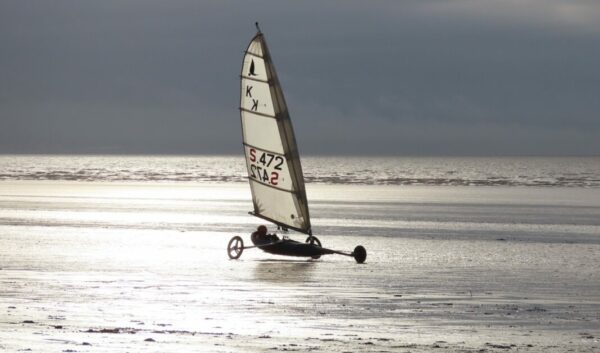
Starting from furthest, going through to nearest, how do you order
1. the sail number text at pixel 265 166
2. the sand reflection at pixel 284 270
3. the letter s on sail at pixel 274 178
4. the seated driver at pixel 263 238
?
the letter s on sail at pixel 274 178 → the sail number text at pixel 265 166 → the seated driver at pixel 263 238 → the sand reflection at pixel 284 270

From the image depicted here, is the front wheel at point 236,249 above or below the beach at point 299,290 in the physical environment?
above

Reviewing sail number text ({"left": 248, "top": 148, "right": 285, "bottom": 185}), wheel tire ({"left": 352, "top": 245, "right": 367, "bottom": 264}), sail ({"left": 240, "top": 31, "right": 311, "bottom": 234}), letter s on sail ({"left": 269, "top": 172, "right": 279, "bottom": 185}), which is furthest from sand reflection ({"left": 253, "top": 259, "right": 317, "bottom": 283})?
sail number text ({"left": 248, "top": 148, "right": 285, "bottom": 185})

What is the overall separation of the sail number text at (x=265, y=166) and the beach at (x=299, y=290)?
288cm

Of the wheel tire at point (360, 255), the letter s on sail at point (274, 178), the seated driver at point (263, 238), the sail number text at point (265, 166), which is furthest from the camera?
the letter s on sail at point (274, 178)

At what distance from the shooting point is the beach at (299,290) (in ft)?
69.0

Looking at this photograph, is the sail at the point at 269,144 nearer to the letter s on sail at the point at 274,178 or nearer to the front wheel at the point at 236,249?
the letter s on sail at the point at 274,178

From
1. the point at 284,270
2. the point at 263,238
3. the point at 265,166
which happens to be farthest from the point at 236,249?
the point at 284,270

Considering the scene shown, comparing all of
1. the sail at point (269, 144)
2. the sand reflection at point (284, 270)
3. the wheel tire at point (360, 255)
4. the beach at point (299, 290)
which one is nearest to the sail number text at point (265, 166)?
the sail at point (269, 144)

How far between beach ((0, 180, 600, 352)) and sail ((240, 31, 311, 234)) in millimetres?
1908

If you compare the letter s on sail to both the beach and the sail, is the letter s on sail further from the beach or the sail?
the beach

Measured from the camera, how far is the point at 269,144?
41.5 meters

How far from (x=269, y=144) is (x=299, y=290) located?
12907 mm

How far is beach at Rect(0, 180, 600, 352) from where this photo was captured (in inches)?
828

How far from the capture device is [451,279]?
33219 millimetres
